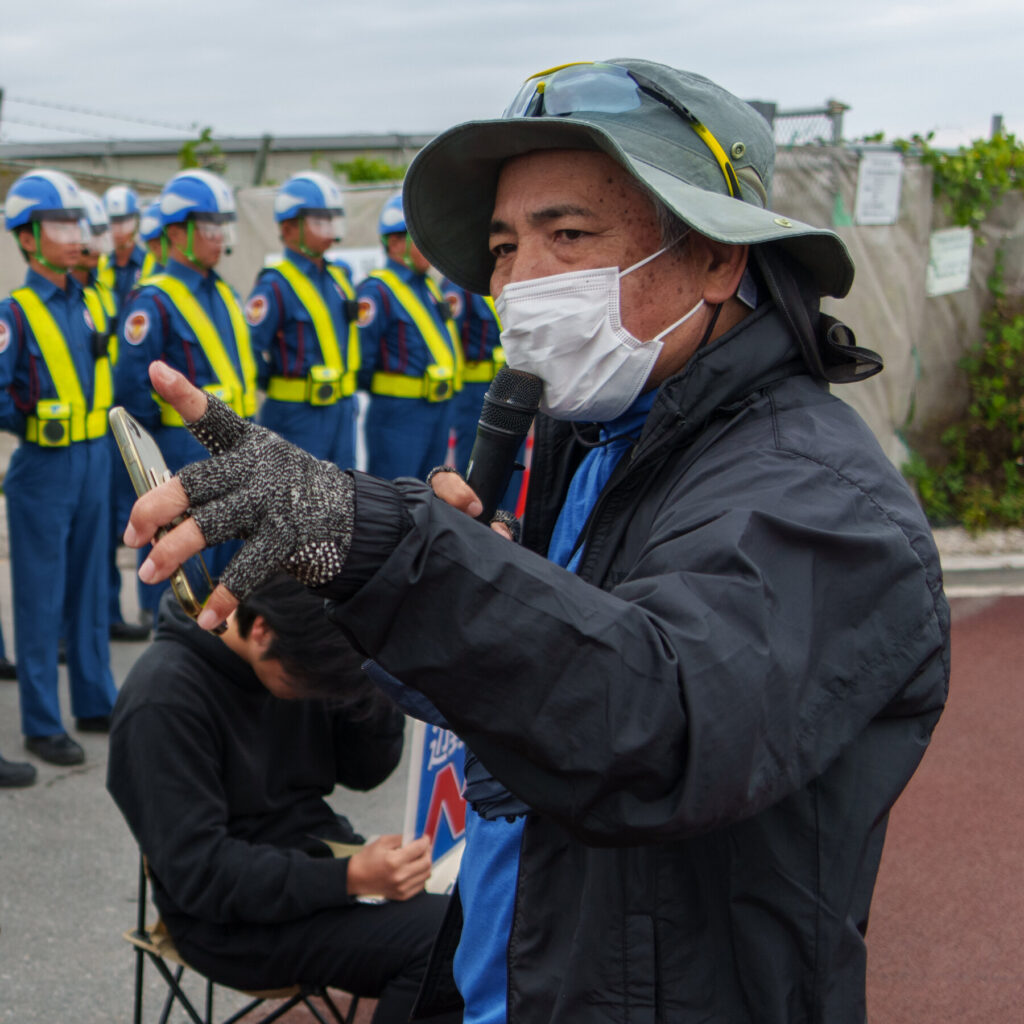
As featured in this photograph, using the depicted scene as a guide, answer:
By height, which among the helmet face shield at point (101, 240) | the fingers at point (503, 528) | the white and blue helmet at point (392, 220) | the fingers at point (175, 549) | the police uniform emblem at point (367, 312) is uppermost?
the white and blue helmet at point (392, 220)

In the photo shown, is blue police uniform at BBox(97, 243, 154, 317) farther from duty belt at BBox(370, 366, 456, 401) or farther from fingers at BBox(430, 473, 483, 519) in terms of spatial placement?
fingers at BBox(430, 473, 483, 519)

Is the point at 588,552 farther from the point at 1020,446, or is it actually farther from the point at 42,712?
the point at 1020,446

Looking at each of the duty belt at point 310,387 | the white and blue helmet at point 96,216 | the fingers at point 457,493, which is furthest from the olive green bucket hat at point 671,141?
the white and blue helmet at point 96,216

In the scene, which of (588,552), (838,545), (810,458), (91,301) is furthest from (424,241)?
(91,301)

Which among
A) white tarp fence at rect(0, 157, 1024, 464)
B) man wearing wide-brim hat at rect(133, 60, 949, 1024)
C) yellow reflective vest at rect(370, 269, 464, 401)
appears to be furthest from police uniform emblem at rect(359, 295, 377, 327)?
man wearing wide-brim hat at rect(133, 60, 949, 1024)

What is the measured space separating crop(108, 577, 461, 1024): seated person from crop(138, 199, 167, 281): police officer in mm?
5362

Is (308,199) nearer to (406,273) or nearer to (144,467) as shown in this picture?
(406,273)

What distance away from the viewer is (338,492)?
1063 millimetres

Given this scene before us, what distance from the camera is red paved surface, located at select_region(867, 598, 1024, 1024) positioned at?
3.47 metres

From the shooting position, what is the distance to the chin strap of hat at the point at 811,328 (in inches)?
56.5

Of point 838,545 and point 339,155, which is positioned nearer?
point 838,545

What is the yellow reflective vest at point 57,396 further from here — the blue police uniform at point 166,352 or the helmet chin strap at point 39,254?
the blue police uniform at point 166,352

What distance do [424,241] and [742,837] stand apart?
1041mm

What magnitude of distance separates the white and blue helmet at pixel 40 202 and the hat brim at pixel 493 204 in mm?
4070
